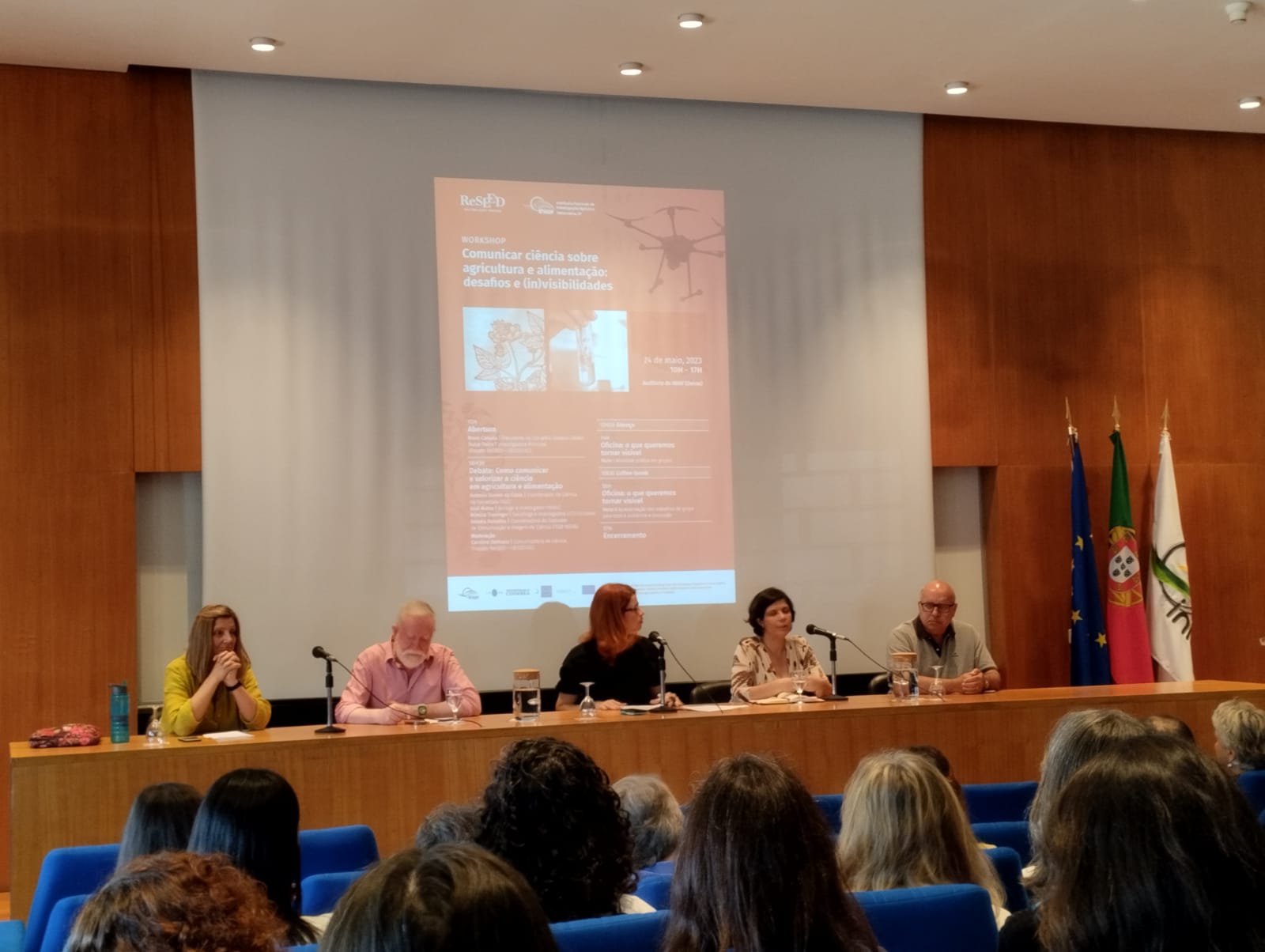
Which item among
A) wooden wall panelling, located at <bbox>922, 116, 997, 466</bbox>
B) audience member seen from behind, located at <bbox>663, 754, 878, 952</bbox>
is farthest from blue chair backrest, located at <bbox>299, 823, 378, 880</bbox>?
wooden wall panelling, located at <bbox>922, 116, 997, 466</bbox>

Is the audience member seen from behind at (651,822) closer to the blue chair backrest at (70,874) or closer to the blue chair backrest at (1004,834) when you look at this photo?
the blue chair backrest at (1004,834)

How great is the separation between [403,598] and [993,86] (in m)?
4.05

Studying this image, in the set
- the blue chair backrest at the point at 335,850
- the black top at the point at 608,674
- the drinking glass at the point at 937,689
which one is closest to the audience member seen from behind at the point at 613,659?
the black top at the point at 608,674

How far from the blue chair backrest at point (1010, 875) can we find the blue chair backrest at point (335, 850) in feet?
4.74

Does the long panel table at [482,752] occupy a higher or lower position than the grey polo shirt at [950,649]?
lower

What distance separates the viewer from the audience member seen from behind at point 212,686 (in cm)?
491

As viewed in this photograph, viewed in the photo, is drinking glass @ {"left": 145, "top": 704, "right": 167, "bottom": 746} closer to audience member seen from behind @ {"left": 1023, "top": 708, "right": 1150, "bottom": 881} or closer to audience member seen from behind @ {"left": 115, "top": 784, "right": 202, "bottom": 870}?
audience member seen from behind @ {"left": 115, "top": 784, "right": 202, "bottom": 870}

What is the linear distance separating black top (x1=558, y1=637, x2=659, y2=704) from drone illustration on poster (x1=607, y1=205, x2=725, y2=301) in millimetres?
2107

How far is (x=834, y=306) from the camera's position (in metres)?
7.23

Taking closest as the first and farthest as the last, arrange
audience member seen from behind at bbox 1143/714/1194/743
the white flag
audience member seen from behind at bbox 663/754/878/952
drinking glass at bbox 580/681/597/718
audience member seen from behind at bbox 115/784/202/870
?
audience member seen from behind at bbox 663/754/878/952
audience member seen from behind at bbox 115/784/202/870
audience member seen from behind at bbox 1143/714/1194/743
drinking glass at bbox 580/681/597/718
the white flag

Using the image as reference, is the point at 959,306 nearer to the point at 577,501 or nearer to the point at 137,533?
the point at 577,501

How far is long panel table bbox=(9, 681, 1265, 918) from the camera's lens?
441 centimetres

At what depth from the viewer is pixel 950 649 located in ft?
19.7

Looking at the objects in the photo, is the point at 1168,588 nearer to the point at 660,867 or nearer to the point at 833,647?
the point at 833,647
